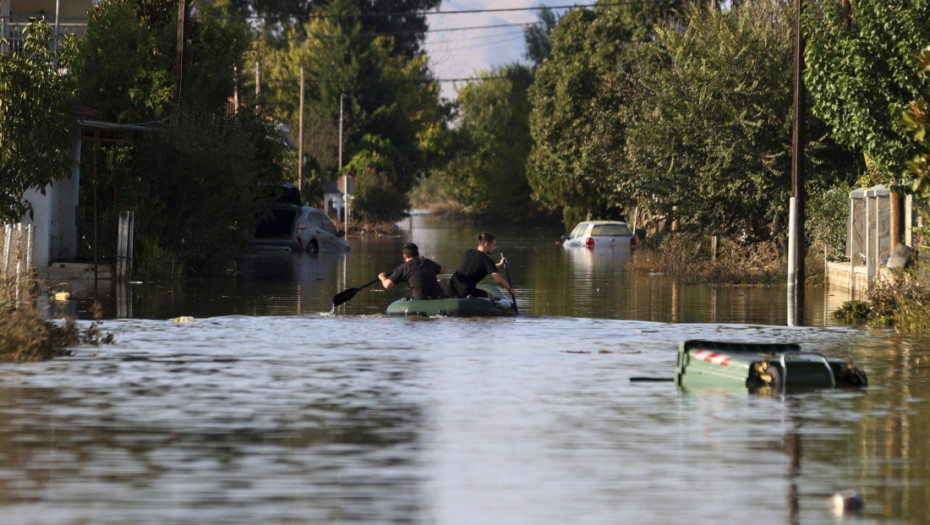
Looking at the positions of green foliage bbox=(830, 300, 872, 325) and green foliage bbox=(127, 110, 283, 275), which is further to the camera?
green foliage bbox=(127, 110, 283, 275)

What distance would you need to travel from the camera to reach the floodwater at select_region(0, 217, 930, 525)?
30.6ft

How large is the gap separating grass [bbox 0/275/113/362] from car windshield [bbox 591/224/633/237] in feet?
145

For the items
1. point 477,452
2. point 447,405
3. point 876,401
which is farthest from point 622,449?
point 876,401

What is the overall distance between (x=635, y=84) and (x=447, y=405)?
49457mm

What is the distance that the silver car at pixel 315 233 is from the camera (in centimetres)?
5647

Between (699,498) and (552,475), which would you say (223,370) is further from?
(699,498)

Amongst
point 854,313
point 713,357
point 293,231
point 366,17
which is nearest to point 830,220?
point 854,313

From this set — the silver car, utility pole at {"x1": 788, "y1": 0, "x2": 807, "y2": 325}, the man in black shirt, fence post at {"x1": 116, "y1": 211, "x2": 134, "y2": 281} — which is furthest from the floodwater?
the silver car

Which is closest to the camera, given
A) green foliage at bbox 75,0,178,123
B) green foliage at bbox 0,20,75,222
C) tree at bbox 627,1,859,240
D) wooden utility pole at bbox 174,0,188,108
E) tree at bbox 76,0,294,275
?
green foliage at bbox 0,20,75,222

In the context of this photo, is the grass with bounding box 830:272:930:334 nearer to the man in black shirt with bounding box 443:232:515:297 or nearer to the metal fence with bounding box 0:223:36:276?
the man in black shirt with bounding box 443:232:515:297

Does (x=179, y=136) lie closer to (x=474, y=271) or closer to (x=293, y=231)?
(x=474, y=271)

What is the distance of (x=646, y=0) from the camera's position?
63719 millimetres

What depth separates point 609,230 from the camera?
63594 mm

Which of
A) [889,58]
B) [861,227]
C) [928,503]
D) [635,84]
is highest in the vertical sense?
[635,84]
